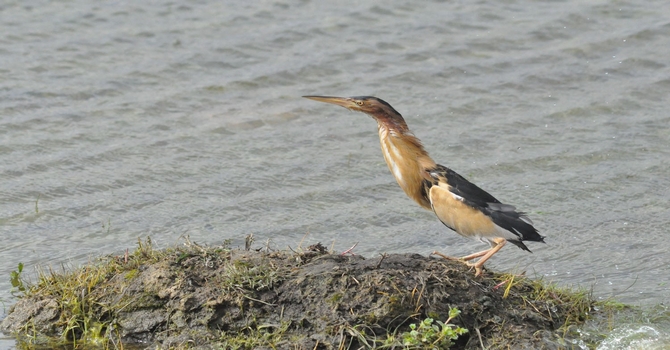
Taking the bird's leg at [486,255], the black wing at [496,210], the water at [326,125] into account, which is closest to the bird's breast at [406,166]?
the black wing at [496,210]

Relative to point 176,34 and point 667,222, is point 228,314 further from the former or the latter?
point 176,34

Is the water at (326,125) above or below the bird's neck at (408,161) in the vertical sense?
below

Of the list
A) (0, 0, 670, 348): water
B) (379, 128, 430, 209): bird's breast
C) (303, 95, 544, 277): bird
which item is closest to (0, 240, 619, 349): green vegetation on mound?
(303, 95, 544, 277): bird

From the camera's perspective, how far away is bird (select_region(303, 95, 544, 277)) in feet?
19.6

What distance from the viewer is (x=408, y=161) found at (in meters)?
6.34

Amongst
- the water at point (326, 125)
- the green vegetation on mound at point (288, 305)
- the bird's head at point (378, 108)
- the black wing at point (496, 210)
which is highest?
the bird's head at point (378, 108)

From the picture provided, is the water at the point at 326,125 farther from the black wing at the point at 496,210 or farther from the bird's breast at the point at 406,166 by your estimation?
the bird's breast at the point at 406,166

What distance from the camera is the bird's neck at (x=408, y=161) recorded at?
6.34 metres

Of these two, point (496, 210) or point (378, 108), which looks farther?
point (378, 108)

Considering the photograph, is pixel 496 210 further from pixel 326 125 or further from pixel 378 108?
pixel 326 125

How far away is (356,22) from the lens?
12984 mm

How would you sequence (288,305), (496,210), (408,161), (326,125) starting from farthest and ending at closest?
(326,125)
(408,161)
(496,210)
(288,305)

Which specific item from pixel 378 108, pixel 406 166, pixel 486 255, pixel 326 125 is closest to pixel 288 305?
pixel 486 255

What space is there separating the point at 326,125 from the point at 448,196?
4.42 meters
